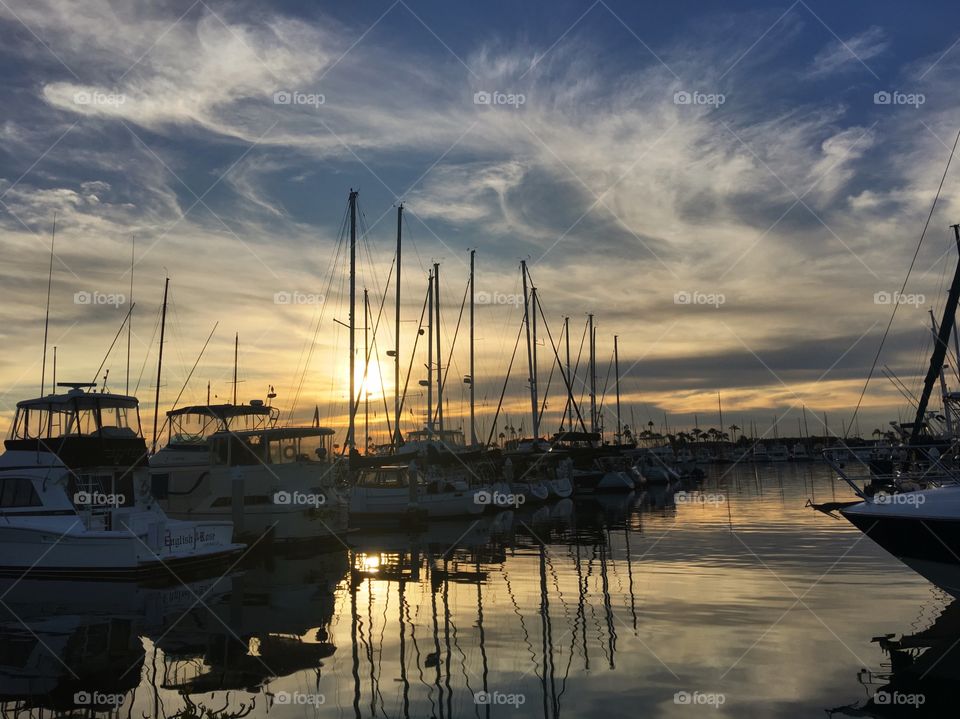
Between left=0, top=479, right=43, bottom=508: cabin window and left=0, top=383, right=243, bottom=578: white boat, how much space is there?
0.09 ft

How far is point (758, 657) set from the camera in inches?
486

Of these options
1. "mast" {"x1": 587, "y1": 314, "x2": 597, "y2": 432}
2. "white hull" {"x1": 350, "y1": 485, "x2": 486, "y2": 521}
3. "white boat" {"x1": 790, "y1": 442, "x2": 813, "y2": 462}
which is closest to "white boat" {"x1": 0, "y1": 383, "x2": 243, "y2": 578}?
"white hull" {"x1": 350, "y1": 485, "x2": 486, "y2": 521}

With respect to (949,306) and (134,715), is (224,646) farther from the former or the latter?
(949,306)

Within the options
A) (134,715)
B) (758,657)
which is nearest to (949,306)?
(758,657)

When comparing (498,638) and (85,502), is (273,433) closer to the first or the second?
(85,502)

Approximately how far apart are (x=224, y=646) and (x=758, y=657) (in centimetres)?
943

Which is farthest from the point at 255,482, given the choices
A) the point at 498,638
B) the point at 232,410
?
the point at 498,638

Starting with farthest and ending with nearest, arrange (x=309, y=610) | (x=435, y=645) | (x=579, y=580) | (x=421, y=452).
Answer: (x=421, y=452)
(x=579, y=580)
(x=309, y=610)
(x=435, y=645)

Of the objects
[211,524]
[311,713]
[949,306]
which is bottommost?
[311,713]

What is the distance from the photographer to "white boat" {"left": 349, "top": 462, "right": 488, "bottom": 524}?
38375 millimetres

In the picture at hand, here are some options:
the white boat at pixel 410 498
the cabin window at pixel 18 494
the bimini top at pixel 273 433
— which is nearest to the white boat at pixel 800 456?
the white boat at pixel 410 498

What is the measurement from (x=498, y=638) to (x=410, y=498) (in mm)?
24530

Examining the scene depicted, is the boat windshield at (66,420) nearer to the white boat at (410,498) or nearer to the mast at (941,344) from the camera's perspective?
the white boat at (410,498)

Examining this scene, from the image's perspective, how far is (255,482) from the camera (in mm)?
28594
